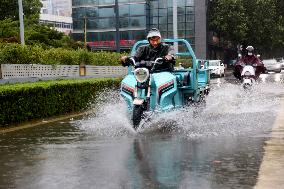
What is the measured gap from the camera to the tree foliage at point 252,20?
58188mm

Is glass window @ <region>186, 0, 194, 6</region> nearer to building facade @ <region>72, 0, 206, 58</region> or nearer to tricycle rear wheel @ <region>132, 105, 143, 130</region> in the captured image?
building facade @ <region>72, 0, 206, 58</region>

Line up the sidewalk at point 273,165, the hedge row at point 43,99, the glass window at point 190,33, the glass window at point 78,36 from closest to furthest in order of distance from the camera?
the sidewalk at point 273,165, the hedge row at point 43,99, the glass window at point 190,33, the glass window at point 78,36

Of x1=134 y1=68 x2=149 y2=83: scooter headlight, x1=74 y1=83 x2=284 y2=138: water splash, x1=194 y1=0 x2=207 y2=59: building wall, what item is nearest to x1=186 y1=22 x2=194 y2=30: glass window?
x1=194 y1=0 x2=207 y2=59: building wall

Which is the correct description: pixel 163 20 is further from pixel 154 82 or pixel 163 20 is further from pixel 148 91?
pixel 148 91

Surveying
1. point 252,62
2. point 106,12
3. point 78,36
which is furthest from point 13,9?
point 252,62

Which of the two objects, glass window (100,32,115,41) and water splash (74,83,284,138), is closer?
water splash (74,83,284,138)

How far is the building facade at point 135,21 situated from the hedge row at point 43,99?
51.0 metres

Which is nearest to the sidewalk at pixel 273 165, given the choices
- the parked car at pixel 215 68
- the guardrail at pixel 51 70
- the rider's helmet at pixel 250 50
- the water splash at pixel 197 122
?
the water splash at pixel 197 122

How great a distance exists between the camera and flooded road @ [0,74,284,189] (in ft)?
18.4

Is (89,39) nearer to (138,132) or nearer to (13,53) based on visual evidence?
(13,53)

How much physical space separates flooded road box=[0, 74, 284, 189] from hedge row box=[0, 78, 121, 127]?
71 centimetres

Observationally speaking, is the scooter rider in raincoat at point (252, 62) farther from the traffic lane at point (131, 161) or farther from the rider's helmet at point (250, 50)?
the traffic lane at point (131, 161)

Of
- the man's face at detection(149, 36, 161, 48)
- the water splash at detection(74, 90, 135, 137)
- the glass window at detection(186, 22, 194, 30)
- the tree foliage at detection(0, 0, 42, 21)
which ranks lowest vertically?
the water splash at detection(74, 90, 135, 137)

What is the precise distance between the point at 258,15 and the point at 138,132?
51.4m
